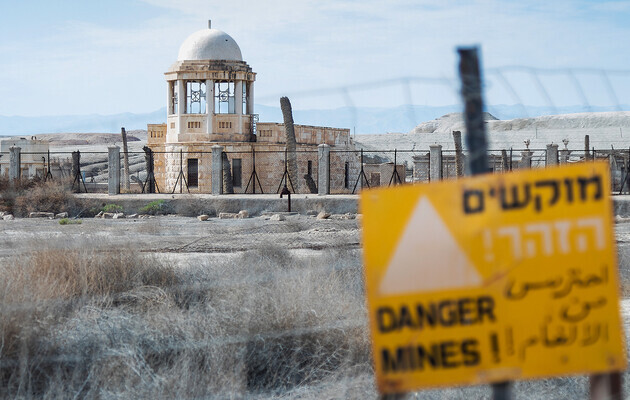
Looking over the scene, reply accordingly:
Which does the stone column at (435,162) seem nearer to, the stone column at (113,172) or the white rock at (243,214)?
the white rock at (243,214)

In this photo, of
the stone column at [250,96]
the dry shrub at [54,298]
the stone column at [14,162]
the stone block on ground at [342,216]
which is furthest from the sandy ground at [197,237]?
the stone column at [250,96]

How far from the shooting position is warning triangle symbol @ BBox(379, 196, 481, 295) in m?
3.10

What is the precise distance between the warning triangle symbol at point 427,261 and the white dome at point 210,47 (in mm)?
35409

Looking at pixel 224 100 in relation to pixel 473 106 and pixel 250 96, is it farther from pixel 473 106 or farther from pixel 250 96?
pixel 473 106

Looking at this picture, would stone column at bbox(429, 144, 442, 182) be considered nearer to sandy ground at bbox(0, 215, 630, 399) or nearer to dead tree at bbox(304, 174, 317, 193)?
sandy ground at bbox(0, 215, 630, 399)

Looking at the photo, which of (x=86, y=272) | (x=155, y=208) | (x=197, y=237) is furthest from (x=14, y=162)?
(x=86, y=272)

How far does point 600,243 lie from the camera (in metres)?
3.09

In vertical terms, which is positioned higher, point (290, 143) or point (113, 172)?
point (290, 143)

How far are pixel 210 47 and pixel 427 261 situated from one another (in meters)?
35.7

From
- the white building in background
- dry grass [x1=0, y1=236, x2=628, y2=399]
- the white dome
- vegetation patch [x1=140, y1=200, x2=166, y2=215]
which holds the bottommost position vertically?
dry grass [x1=0, y1=236, x2=628, y2=399]

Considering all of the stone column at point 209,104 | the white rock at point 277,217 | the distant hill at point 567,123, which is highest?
the distant hill at point 567,123

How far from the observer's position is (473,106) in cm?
331

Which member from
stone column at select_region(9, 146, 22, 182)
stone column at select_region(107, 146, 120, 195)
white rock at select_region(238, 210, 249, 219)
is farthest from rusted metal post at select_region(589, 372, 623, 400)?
stone column at select_region(9, 146, 22, 182)

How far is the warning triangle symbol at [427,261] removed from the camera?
3.10 meters
